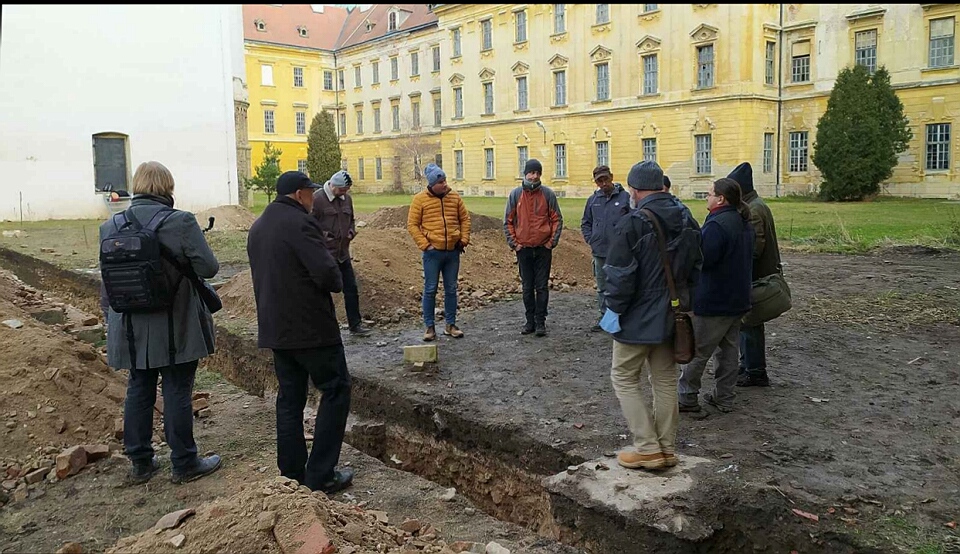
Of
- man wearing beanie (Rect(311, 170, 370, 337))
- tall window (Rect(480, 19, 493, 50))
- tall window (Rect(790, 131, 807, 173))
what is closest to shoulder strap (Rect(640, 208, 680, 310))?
man wearing beanie (Rect(311, 170, 370, 337))

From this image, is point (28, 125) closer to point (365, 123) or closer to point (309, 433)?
point (309, 433)

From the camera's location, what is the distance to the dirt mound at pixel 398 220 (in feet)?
53.4

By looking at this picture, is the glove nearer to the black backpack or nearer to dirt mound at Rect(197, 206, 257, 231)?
the black backpack

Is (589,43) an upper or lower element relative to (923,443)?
upper

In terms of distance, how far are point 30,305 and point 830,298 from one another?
37.5 feet

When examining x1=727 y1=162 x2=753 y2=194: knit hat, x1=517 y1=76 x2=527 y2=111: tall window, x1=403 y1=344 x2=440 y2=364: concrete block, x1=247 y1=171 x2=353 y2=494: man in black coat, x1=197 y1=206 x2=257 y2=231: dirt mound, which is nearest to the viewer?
x1=247 y1=171 x2=353 y2=494: man in black coat

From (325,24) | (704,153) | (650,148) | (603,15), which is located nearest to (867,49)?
(704,153)

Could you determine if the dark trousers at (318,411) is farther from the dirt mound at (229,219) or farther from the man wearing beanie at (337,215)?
the dirt mound at (229,219)

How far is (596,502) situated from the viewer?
14.0 ft

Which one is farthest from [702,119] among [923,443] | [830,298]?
[923,443]

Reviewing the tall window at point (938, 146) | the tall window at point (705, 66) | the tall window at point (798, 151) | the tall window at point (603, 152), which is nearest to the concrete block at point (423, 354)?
the tall window at point (938, 146)

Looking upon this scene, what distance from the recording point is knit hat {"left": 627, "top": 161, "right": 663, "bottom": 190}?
4.59m

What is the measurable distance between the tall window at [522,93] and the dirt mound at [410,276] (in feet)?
109

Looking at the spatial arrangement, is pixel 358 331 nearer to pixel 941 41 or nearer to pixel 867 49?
pixel 941 41
